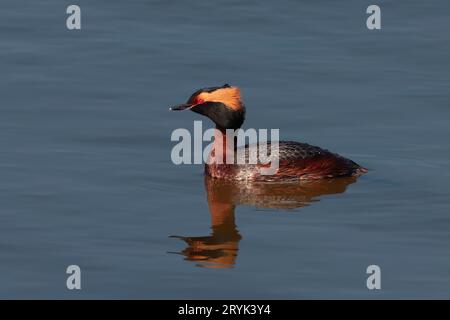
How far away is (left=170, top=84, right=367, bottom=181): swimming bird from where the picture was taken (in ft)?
56.9

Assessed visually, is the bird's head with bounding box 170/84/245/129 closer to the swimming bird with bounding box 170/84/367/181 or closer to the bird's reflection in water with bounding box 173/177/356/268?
the swimming bird with bounding box 170/84/367/181

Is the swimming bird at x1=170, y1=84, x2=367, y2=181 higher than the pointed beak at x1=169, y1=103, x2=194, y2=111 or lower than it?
lower

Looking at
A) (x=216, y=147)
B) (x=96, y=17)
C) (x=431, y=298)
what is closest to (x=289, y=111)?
(x=216, y=147)

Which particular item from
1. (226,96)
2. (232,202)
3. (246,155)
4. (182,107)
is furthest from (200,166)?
(232,202)

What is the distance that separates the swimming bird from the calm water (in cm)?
23

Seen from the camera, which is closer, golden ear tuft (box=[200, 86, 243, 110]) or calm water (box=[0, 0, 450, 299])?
calm water (box=[0, 0, 450, 299])

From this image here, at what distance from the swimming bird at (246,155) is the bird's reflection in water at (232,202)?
101 mm

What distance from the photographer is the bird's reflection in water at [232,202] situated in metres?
14.3

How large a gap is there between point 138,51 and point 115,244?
8139mm

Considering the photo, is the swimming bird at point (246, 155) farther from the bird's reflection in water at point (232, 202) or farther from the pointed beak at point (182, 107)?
the bird's reflection in water at point (232, 202)

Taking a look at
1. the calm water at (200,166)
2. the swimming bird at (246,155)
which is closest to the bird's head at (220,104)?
the swimming bird at (246,155)

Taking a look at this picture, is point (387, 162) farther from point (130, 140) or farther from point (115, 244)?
point (115, 244)

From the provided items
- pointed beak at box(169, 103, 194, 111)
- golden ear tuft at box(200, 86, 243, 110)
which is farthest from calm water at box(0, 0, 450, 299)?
golden ear tuft at box(200, 86, 243, 110)

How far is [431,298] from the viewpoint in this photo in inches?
504
